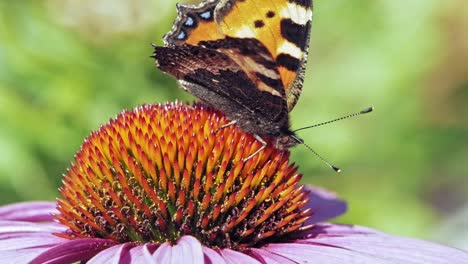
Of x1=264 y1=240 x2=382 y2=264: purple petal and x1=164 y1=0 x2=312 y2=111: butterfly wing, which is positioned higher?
x1=164 y1=0 x2=312 y2=111: butterfly wing


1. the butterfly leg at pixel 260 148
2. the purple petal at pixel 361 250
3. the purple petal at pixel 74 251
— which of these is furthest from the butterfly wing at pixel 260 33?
the purple petal at pixel 74 251

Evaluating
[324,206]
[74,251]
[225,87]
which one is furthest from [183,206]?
[324,206]

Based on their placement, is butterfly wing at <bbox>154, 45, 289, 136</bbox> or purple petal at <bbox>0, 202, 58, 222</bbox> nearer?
butterfly wing at <bbox>154, 45, 289, 136</bbox>

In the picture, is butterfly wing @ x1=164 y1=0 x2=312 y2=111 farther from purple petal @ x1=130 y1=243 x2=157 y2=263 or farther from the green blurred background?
the green blurred background

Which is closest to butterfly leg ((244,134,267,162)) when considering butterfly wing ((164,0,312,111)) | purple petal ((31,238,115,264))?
butterfly wing ((164,0,312,111))

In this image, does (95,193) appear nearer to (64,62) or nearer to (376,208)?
(64,62)

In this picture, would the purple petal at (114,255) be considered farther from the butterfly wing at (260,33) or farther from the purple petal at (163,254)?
the butterfly wing at (260,33)

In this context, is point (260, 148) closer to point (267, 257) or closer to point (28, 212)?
point (267, 257)
